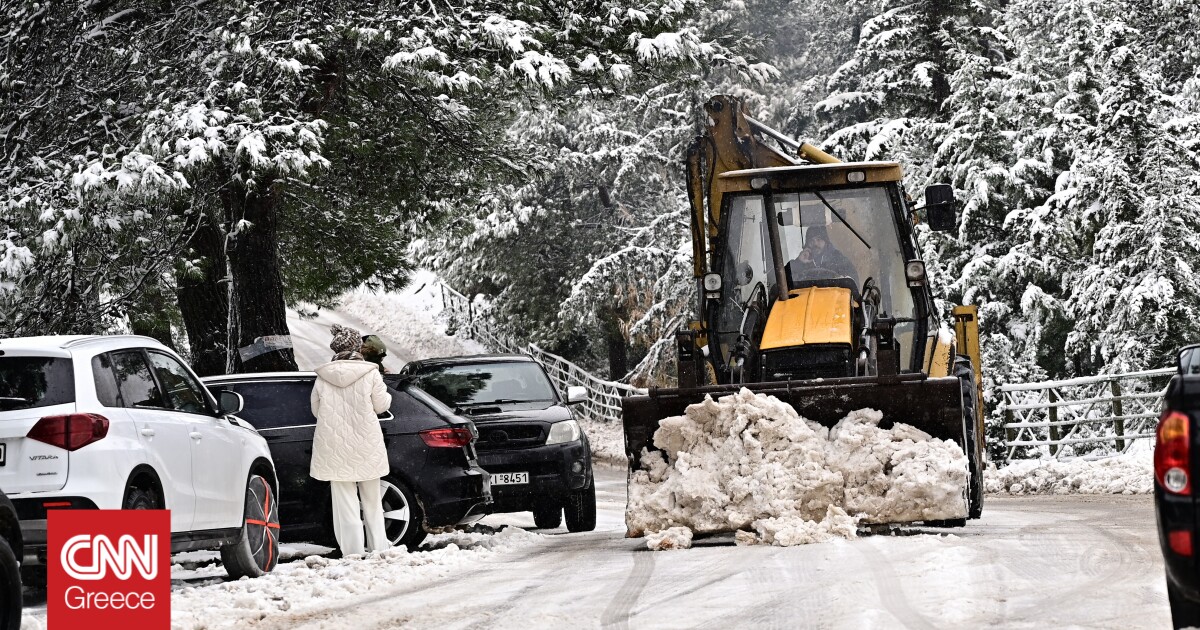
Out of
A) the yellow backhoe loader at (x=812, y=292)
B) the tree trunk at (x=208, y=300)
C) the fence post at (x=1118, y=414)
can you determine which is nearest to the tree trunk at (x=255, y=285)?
the tree trunk at (x=208, y=300)

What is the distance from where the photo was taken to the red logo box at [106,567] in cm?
→ 602

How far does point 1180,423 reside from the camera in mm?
5488

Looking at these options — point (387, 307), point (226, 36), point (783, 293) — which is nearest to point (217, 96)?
point (226, 36)

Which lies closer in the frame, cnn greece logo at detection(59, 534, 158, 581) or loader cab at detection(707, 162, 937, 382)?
cnn greece logo at detection(59, 534, 158, 581)

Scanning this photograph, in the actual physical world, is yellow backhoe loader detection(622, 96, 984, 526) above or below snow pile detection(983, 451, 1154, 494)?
Answer: above

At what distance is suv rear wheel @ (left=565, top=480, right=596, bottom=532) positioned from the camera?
47.2 ft

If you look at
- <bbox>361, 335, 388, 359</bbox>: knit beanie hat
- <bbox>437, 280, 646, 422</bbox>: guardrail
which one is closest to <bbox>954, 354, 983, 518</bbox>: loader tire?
<bbox>361, 335, 388, 359</bbox>: knit beanie hat

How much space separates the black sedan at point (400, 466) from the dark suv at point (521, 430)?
642 mm

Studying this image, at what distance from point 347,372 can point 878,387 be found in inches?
156

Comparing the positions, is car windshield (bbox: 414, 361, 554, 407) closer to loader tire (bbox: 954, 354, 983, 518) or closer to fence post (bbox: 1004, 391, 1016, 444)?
loader tire (bbox: 954, 354, 983, 518)

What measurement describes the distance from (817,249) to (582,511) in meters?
3.43

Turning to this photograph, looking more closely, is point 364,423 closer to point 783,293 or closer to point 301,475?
point 301,475

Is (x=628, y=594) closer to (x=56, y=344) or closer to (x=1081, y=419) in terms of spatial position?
(x=56, y=344)

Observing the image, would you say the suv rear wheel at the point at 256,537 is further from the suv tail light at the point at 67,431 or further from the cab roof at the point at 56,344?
the suv tail light at the point at 67,431
